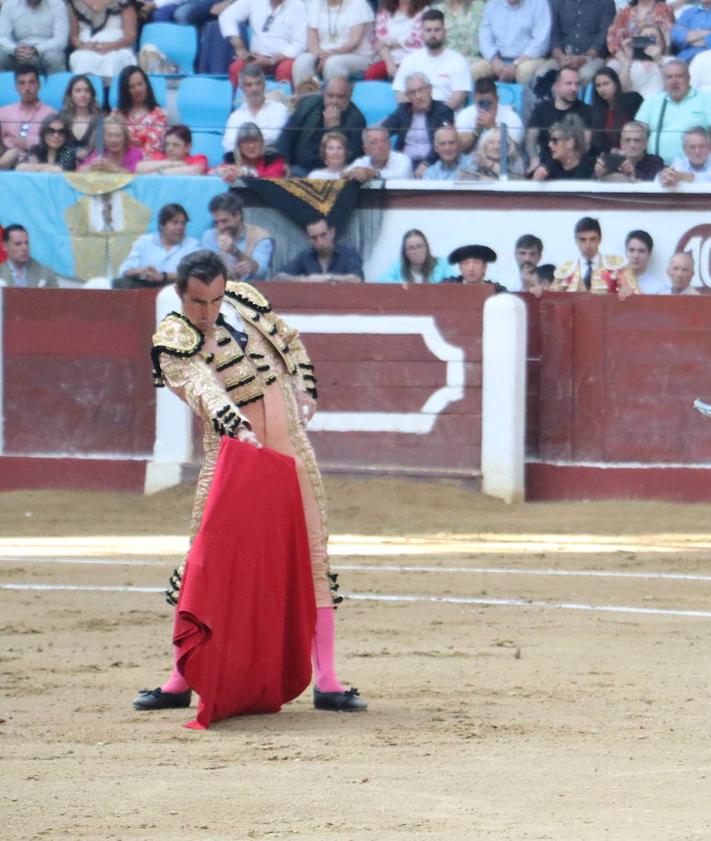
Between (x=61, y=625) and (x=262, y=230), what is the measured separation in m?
4.92

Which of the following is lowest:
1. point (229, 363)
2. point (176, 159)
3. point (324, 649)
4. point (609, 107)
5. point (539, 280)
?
point (324, 649)

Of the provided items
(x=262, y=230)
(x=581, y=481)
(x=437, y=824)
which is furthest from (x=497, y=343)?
(x=437, y=824)

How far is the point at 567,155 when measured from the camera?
10453mm

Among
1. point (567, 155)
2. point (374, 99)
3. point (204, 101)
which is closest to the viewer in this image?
point (567, 155)

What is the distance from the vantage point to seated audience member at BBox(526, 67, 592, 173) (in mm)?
10445

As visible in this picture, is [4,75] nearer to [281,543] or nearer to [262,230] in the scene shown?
[262,230]

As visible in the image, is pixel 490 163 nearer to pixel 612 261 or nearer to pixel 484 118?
pixel 484 118

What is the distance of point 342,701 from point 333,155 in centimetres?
656

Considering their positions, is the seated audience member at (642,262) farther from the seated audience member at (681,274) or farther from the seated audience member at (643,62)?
the seated audience member at (643,62)

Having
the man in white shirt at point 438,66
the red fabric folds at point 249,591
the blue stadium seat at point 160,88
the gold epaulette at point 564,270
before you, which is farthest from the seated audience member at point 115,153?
the red fabric folds at point 249,591

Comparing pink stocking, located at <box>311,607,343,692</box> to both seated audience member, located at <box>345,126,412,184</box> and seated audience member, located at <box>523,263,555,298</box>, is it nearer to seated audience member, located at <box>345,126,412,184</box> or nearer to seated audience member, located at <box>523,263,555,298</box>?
seated audience member, located at <box>523,263,555,298</box>

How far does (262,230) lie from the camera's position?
10.7m

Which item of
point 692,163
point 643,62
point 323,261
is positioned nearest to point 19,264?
point 323,261

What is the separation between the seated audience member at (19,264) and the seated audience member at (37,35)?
164 cm
